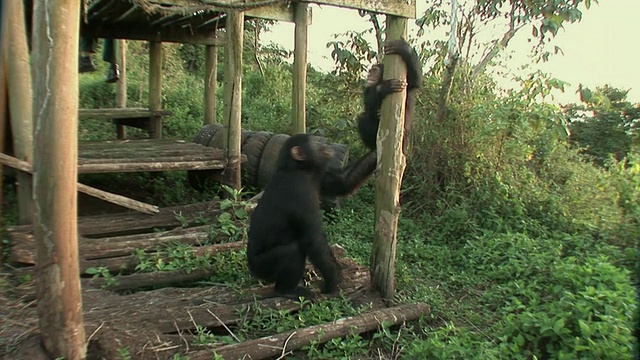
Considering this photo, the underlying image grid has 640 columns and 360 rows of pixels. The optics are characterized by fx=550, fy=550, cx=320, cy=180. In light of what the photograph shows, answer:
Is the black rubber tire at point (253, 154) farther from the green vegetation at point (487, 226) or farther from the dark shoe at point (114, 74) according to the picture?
the dark shoe at point (114, 74)

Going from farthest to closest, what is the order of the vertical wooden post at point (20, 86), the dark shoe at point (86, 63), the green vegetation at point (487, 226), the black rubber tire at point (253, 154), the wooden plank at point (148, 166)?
the dark shoe at point (86, 63)
the black rubber tire at point (253, 154)
the wooden plank at point (148, 166)
the vertical wooden post at point (20, 86)
the green vegetation at point (487, 226)

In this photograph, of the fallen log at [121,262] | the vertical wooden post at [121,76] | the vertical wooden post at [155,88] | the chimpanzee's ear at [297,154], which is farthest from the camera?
the vertical wooden post at [121,76]

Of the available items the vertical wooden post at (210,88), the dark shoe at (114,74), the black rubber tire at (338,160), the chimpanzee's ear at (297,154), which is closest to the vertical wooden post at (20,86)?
the chimpanzee's ear at (297,154)

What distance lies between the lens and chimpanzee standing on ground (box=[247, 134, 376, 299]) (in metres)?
4.87

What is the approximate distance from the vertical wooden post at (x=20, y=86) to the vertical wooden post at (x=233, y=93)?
245 cm

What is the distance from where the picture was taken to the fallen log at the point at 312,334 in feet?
12.9

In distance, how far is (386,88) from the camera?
4.79 meters

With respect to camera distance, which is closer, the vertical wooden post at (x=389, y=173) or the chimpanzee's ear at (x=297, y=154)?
the vertical wooden post at (x=389, y=173)

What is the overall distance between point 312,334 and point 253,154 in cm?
429

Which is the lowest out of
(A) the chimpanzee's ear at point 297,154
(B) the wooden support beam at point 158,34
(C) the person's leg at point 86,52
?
(A) the chimpanzee's ear at point 297,154

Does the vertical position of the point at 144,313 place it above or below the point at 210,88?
below

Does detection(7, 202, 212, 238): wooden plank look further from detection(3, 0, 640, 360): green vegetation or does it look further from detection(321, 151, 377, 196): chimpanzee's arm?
detection(321, 151, 377, 196): chimpanzee's arm

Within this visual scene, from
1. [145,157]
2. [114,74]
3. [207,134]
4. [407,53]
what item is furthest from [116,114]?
[407,53]

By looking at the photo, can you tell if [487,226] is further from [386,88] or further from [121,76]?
[121,76]
